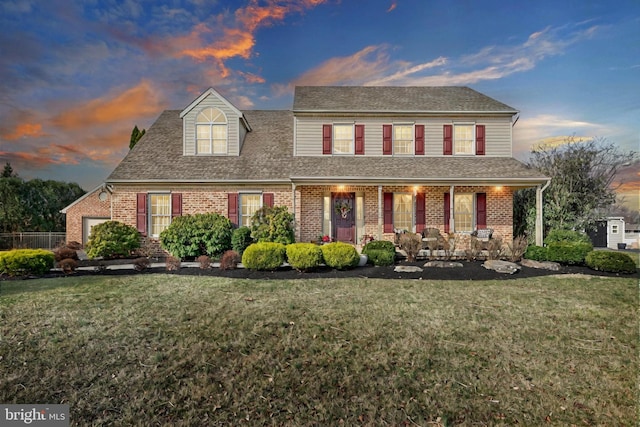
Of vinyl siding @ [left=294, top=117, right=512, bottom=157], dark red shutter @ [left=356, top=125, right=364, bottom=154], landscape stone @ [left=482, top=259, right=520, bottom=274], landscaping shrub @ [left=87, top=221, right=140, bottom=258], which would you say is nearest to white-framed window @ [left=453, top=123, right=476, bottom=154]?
vinyl siding @ [left=294, top=117, right=512, bottom=157]

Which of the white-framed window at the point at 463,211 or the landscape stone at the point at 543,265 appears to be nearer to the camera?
the landscape stone at the point at 543,265

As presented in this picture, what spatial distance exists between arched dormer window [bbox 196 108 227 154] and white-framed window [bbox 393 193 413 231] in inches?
326

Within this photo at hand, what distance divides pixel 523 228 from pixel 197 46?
15.0 meters

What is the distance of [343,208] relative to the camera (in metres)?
14.0

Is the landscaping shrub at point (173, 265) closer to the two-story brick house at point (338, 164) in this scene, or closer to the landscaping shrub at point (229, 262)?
the landscaping shrub at point (229, 262)

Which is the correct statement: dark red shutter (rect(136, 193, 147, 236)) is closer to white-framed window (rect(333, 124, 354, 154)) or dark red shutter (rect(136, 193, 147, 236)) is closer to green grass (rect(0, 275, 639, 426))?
green grass (rect(0, 275, 639, 426))

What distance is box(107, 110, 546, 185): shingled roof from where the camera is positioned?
488 inches

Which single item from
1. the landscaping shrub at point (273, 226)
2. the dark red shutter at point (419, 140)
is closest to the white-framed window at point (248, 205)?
the landscaping shrub at point (273, 226)

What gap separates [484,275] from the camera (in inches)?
343

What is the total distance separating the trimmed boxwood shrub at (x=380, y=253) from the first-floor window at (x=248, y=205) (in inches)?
218

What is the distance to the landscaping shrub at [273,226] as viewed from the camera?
11508 mm

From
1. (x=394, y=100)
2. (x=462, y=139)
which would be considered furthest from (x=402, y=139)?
(x=462, y=139)

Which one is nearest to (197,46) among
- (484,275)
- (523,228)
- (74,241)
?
(484,275)

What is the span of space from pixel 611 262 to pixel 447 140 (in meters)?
7.44
